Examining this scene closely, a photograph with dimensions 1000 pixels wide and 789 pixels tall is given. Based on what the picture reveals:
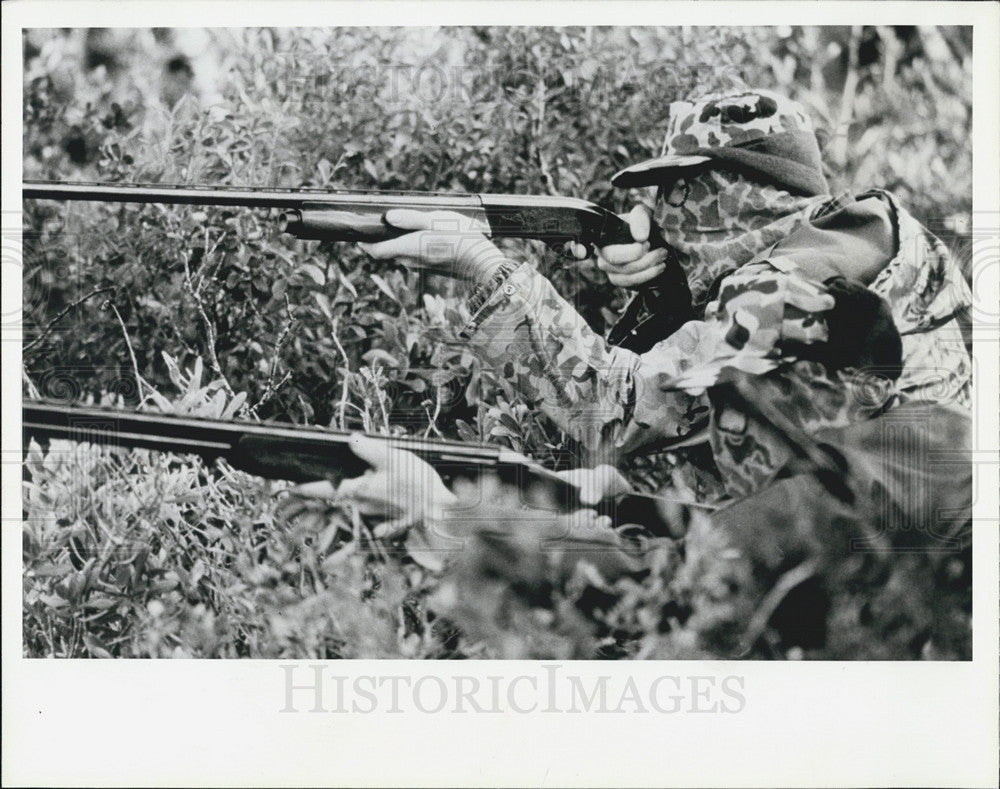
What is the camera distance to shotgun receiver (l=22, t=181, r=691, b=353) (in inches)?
174

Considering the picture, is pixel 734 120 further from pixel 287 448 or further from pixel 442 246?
pixel 287 448

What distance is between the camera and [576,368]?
4363 millimetres

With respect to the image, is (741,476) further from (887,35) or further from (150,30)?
(150,30)

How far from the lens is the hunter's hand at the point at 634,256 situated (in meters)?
4.44

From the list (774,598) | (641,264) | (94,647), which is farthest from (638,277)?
(94,647)

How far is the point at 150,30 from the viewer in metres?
4.49

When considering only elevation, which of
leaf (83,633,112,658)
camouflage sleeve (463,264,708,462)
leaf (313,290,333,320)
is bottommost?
leaf (83,633,112,658)

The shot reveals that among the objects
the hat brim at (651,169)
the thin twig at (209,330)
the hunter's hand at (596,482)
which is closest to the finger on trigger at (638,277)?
the hat brim at (651,169)

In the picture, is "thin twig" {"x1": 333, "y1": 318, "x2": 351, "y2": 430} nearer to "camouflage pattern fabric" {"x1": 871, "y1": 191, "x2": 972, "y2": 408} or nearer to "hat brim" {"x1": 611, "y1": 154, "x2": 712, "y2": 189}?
"hat brim" {"x1": 611, "y1": 154, "x2": 712, "y2": 189}

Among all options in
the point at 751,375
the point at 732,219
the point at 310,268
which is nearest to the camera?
the point at 751,375

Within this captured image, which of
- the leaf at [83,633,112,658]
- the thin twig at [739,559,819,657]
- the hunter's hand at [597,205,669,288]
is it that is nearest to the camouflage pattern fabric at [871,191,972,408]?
the thin twig at [739,559,819,657]

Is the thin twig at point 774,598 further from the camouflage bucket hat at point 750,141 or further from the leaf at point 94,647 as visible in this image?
the leaf at point 94,647

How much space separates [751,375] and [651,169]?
0.88 meters

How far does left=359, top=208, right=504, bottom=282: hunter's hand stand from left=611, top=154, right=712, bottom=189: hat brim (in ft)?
1.83
